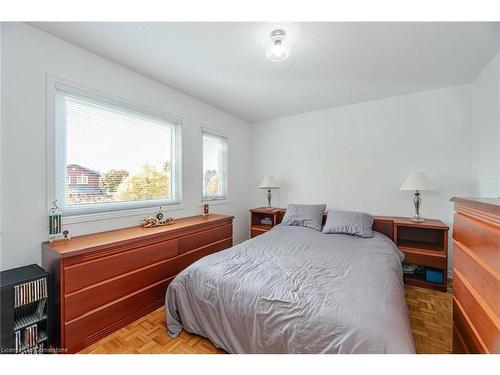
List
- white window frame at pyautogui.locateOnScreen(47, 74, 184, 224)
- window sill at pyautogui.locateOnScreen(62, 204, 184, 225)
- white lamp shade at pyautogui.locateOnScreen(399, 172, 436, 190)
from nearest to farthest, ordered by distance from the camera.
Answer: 1. white window frame at pyautogui.locateOnScreen(47, 74, 184, 224)
2. window sill at pyautogui.locateOnScreen(62, 204, 184, 225)
3. white lamp shade at pyautogui.locateOnScreen(399, 172, 436, 190)

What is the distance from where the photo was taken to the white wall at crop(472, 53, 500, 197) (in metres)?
2.00

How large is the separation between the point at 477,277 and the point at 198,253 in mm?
2361

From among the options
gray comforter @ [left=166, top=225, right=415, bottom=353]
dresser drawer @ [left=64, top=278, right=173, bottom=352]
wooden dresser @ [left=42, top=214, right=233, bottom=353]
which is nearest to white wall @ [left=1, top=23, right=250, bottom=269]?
wooden dresser @ [left=42, top=214, right=233, bottom=353]

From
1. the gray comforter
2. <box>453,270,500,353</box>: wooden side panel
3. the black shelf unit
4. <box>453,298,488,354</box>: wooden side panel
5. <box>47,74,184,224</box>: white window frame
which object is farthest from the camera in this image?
<box>47,74,184,224</box>: white window frame

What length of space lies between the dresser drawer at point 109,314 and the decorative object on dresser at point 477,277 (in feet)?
7.52

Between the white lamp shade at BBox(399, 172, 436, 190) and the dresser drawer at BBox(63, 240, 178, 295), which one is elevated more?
the white lamp shade at BBox(399, 172, 436, 190)

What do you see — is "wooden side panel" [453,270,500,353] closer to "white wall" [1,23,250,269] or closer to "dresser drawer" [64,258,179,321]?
"dresser drawer" [64,258,179,321]

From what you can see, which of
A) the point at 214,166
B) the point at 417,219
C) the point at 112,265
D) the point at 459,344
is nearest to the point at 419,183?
the point at 417,219

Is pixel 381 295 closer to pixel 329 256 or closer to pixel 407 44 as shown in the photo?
pixel 329 256

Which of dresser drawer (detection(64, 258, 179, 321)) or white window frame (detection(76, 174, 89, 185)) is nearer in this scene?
dresser drawer (detection(64, 258, 179, 321))

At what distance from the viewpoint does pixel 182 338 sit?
164 centimetres

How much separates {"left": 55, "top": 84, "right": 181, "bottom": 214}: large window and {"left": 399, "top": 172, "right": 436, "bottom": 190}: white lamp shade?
9.62 feet

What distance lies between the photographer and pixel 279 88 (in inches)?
105
